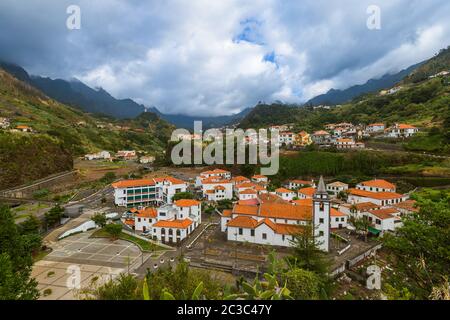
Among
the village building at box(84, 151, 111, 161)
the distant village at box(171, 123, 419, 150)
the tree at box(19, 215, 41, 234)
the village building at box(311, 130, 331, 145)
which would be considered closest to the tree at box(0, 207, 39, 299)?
the tree at box(19, 215, 41, 234)

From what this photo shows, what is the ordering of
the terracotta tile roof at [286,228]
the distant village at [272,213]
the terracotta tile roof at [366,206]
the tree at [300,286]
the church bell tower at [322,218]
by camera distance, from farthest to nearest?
the terracotta tile roof at [366,206] < the distant village at [272,213] < the terracotta tile roof at [286,228] < the church bell tower at [322,218] < the tree at [300,286]

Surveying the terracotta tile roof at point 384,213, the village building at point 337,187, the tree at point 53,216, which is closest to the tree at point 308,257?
the terracotta tile roof at point 384,213

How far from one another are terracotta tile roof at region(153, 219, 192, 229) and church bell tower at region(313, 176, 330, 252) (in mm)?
13658

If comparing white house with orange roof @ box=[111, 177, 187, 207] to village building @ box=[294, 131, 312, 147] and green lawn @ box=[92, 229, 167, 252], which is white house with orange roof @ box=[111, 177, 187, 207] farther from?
village building @ box=[294, 131, 312, 147]

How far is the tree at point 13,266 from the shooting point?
11.2 metres

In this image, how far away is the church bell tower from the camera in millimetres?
23438

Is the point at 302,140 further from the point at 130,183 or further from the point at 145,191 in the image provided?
the point at 130,183

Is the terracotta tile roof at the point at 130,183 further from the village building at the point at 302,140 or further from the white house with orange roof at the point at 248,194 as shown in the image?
the village building at the point at 302,140

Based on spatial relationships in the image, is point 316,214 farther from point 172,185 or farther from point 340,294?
point 172,185

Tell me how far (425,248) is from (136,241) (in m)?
25.4

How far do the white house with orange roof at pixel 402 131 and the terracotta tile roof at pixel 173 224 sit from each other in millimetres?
55056

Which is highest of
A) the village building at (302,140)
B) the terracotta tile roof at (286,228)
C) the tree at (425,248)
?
the village building at (302,140)

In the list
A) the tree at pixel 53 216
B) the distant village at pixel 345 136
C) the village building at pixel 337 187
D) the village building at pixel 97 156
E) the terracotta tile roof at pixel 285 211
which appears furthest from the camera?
the village building at pixel 97 156
